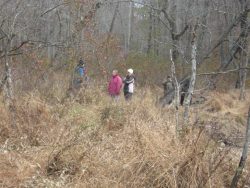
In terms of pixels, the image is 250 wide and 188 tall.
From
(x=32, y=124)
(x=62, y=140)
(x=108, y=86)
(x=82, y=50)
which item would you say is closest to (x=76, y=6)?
(x=82, y=50)

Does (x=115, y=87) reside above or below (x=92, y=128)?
below

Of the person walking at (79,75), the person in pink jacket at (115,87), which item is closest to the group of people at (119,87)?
the person in pink jacket at (115,87)

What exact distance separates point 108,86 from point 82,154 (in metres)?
7.65

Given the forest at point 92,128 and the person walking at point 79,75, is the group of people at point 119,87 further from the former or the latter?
the person walking at point 79,75

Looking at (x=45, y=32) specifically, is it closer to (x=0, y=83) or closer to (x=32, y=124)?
(x=0, y=83)

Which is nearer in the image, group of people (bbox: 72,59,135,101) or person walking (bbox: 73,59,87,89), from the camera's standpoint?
person walking (bbox: 73,59,87,89)

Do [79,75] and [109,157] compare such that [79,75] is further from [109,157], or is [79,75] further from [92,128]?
[109,157]

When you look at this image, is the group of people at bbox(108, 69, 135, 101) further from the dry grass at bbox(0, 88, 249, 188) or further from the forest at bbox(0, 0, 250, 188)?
the dry grass at bbox(0, 88, 249, 188)

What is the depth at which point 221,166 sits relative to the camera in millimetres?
6324

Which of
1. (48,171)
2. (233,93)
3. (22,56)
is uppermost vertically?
(22,56)

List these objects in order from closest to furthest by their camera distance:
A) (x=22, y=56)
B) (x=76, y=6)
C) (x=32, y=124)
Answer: (x=32, y=124) → (x=22, y=56) → (x=76, y=6)

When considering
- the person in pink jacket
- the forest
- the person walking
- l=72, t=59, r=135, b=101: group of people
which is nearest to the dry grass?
the forest

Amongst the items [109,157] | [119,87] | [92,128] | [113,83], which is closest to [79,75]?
[113,83]

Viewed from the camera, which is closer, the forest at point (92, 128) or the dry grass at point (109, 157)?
the dry grass at point (109, 157)
